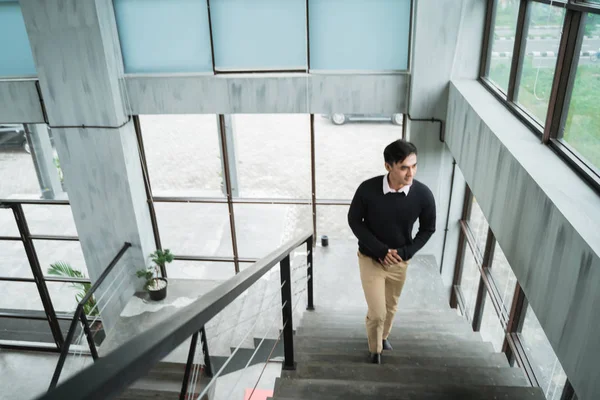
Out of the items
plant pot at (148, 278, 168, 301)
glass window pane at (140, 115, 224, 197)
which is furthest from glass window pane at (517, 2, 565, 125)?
plant pot at (148, 278, 168, 301)

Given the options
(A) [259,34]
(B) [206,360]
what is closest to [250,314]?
(B) [206,360]

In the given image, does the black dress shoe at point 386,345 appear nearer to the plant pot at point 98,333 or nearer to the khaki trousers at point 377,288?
the khaki trousers at point 377,288

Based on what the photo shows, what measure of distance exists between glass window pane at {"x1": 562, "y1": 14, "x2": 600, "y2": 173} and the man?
930 millimetres

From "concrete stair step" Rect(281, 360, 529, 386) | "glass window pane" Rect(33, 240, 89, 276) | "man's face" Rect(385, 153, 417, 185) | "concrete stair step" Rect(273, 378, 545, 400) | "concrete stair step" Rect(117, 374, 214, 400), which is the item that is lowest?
"concrete stair step" Rect(117, 374, 214, 400)

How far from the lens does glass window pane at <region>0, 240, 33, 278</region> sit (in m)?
7.91

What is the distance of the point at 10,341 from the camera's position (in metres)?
8.28

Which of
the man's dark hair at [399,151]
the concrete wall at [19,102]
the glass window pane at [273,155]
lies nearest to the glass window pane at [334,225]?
the glass window pane at [273,155]

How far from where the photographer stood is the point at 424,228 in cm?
315

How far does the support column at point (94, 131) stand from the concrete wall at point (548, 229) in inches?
175

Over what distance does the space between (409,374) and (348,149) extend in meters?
3.75

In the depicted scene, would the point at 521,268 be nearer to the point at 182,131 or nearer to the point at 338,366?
the point at 338,366

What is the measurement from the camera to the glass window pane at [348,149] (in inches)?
242

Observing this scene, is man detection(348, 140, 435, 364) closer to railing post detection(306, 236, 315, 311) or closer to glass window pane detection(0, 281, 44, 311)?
railing post detection(306, 236, 315, 311)

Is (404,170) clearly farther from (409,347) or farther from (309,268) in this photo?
(409,347)
